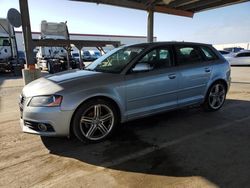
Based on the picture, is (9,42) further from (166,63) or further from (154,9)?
(166,63)

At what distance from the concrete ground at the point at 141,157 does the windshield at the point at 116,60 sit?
1.14 meters

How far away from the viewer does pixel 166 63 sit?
442cm

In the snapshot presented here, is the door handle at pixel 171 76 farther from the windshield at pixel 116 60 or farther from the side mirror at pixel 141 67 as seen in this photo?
the windshield at pixel 116 60

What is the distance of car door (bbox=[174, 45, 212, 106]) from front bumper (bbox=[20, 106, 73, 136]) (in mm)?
2279

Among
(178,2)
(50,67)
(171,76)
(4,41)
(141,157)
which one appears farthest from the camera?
(4,41)

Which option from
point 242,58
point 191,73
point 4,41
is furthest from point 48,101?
point 242,58

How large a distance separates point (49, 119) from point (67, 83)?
618 mm

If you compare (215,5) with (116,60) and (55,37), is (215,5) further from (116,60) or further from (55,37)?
(55,37)

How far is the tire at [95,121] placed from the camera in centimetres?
348

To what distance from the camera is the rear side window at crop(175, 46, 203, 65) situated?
4602 millimetres

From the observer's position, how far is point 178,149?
133 inches

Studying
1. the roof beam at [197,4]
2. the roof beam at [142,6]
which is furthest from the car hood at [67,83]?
the roof beam at [197,4]

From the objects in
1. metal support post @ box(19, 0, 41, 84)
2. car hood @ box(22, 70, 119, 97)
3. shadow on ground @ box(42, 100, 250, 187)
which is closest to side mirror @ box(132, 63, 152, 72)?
car hood @ box(22, 70, 119, 97)

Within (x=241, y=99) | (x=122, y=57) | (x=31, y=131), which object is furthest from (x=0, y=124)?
(x=241, y=99)
